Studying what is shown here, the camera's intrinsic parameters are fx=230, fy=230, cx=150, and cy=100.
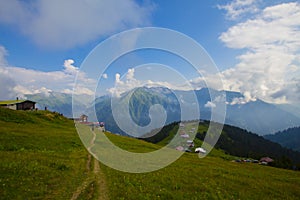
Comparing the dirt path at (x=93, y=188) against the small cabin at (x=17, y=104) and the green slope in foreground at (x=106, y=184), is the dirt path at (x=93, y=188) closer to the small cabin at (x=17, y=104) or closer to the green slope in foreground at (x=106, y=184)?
the green slope in foreground at (x=106, y=184)

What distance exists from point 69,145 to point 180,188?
26.0m

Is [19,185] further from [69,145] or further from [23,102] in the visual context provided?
[23,102]

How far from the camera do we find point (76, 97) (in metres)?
20.0

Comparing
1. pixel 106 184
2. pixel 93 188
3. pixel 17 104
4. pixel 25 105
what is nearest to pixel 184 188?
pixel 106 184

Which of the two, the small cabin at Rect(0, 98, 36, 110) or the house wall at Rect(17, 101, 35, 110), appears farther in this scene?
the house wall at Rect(17, 101, 35, 110)

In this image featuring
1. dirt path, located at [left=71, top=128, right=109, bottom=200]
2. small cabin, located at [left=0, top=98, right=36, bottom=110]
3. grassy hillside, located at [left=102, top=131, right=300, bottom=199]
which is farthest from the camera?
small cabin, located at [left=0, top=98, right=36, bottom=110]

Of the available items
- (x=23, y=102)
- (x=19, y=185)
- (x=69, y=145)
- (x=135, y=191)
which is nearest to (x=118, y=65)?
(x=135, y=191)

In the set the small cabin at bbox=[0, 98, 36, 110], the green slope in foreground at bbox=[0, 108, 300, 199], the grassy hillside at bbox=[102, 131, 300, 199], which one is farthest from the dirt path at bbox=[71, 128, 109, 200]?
the small cabin at bbox=[0, 98, 36, 110]

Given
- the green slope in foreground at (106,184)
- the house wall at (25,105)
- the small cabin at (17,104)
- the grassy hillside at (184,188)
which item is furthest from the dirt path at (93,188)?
the house wall at (25,105)

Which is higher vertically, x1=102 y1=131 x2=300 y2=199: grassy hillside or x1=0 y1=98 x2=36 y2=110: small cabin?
x1=0 y1=98 x2=36 y2=110: small cabin

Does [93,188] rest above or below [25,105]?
below

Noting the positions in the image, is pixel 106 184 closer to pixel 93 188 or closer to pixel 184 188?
pixel 93 188

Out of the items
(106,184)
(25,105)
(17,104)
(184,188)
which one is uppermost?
(17,104)

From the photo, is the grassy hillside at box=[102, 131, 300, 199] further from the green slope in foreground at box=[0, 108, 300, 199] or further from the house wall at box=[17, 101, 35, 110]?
the house wall at box=[17, 101, 35, 110]
